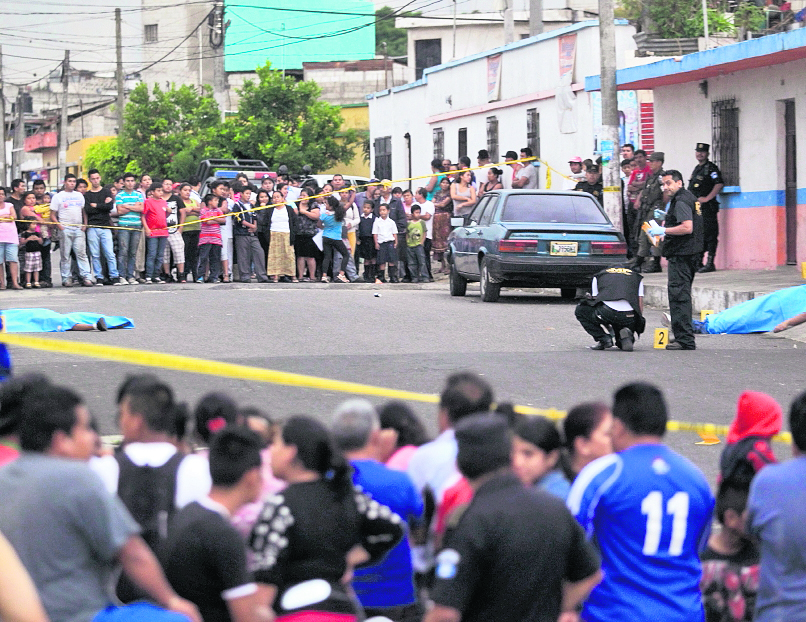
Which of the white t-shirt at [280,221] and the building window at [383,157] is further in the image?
the building window at [383,157]

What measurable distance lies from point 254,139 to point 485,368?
37026 mm

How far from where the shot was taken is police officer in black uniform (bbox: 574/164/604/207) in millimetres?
22156

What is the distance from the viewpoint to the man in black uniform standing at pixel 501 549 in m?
3.67

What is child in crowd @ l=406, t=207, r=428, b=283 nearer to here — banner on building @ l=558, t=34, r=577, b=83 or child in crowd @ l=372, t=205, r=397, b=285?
child in crowd @ l=372, t=205, r=397, b=285

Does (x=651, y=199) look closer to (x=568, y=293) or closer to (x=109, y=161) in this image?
(x=568, y=293)

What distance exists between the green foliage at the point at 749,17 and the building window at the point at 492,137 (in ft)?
22.4

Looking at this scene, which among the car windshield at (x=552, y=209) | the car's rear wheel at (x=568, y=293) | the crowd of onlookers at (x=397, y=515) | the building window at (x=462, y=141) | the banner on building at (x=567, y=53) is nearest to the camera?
the crowd of onlookers at (x=397, y=515)

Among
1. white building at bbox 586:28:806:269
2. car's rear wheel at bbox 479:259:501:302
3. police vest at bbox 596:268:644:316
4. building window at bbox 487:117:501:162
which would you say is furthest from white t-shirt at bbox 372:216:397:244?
police vest at bbox 596:268:644:316

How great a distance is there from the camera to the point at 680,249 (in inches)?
506

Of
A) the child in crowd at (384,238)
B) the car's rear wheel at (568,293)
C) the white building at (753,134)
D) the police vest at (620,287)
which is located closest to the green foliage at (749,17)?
the white building at (753,134)

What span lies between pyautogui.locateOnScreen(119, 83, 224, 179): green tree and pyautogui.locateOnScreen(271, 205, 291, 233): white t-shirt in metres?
28.4

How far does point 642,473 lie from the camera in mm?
4188

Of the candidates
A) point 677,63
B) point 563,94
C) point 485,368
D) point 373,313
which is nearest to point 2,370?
point 485,368

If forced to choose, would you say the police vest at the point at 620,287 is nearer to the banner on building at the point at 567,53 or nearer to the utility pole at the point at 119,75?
the banner on building at the point at 567,53
